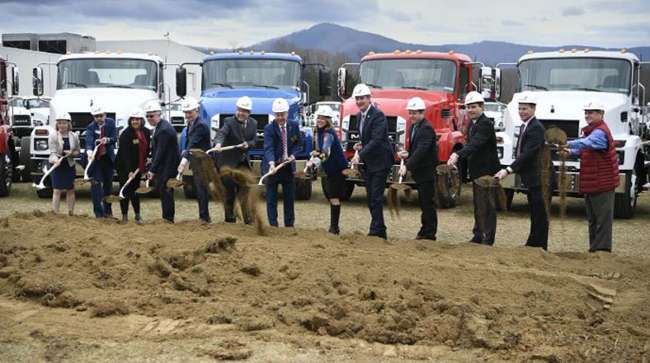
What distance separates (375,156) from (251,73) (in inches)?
229

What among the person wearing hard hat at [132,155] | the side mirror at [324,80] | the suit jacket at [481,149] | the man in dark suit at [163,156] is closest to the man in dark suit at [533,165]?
the suit jacket at [481,149]

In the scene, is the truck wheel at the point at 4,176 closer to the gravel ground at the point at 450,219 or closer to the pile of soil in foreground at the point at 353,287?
the gravel ground at the point at 450,219

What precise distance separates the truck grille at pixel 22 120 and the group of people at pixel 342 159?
15806 millimetres

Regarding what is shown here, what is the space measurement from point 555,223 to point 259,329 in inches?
335

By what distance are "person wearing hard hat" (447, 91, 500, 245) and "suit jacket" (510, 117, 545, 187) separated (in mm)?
461

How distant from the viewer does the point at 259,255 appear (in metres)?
8.46

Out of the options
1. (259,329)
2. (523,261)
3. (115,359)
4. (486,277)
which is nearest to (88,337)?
(115,359)

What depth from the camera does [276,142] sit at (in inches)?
456

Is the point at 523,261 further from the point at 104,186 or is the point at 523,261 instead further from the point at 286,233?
the point at 104,186

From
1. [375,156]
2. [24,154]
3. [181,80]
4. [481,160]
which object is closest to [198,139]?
[375,156]

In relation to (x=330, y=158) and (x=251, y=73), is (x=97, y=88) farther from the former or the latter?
(x=330, y=158)

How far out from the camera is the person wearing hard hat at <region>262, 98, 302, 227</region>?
37.5 ft

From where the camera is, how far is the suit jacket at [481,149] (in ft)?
34.2

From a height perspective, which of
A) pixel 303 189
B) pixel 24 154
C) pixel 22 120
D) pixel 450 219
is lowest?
pixel 450 219
